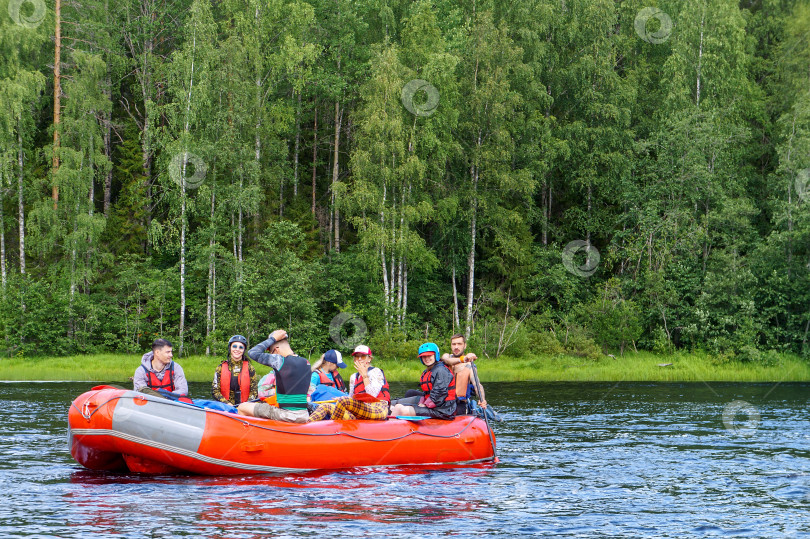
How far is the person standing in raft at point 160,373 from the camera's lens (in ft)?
40.6

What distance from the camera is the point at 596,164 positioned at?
36.2 m

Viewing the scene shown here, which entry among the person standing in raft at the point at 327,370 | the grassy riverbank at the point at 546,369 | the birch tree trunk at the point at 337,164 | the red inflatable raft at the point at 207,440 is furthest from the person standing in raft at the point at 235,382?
the birch tree trunk at the point at 337,164

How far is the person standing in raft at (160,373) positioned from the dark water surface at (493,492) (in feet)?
4.46

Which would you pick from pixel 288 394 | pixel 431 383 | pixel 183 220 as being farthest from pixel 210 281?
pixel 288 394

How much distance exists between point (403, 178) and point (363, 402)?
64.0 feet

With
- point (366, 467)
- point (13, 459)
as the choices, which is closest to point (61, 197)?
point (13, 459)

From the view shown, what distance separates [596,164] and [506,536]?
28.8 metres

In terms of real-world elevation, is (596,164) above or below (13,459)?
above

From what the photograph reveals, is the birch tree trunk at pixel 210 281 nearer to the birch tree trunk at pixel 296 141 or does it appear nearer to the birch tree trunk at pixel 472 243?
the birch tree trunk at pixel 296 141

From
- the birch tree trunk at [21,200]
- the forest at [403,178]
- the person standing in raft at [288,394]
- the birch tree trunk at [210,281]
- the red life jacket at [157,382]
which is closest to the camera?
the person standing in raft at [288,394]

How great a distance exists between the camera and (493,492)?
11.3 m

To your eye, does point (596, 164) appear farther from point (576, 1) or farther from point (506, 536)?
point (506, 536)

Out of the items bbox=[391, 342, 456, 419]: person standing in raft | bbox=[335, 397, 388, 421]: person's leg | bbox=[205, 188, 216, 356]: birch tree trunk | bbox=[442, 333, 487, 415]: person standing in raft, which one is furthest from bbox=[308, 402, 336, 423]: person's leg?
bbox=[205, 188, 216, 356]: birch tree trunk

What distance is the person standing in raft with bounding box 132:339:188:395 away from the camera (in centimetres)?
1237
